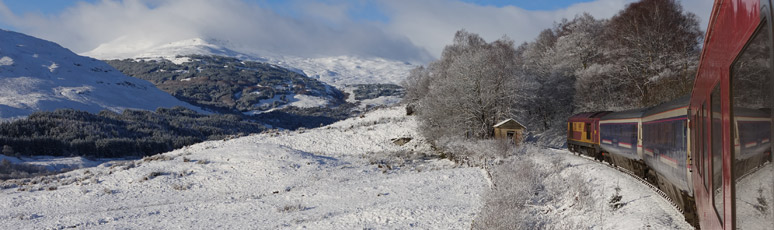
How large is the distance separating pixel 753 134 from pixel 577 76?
38591 mm

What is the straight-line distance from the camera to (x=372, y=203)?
22609 millimetres

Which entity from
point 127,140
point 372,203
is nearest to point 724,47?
point 372,203

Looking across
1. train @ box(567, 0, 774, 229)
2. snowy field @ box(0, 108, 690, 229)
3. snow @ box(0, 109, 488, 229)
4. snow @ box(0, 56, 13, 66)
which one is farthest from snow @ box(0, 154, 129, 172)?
snow @ box(0, 56, 13, 66)

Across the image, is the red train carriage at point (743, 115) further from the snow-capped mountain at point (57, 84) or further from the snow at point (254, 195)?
the snow-capped mountain at point (57, 84)

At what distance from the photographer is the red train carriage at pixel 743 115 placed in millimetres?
2543

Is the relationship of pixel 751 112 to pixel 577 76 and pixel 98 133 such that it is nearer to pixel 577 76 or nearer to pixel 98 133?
pixel 577 76

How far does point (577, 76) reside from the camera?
38.8 meters

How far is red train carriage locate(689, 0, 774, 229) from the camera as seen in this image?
254 cm

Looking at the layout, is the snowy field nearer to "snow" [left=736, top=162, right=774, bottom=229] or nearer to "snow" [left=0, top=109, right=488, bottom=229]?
"snow" [left=0, top=109, right=488, bottom=229]

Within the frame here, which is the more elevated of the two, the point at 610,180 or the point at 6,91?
the point at 6,91

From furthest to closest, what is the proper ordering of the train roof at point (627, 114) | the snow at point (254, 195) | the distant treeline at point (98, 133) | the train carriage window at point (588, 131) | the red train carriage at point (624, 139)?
the distant treeline at point (98, 133) < the train carriage window at point (588, 131) < the snow at point (254, 195) < the train roof at point (627, 114) < the red train carriage at point (624, 139)

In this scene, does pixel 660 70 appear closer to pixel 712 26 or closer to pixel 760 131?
pixel 712 26

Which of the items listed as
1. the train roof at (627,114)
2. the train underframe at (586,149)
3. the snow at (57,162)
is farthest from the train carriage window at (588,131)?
the snow at (57,162)

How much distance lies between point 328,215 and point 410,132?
98.0ft
